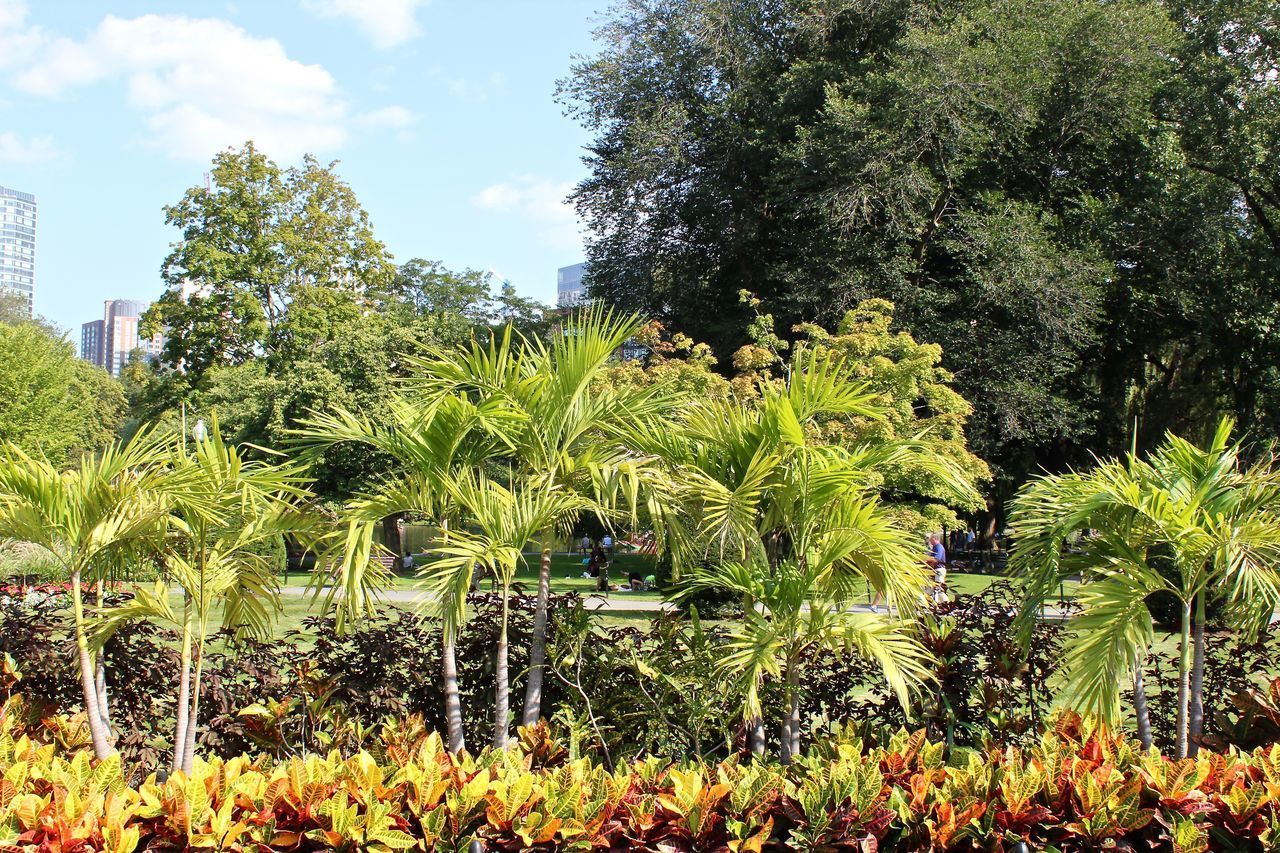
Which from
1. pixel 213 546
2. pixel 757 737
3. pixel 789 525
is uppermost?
pixel 789 525

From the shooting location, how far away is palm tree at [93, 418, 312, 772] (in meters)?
4.71

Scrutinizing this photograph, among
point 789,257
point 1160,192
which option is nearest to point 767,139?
point 789,257

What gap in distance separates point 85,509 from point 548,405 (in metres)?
→ 2.13

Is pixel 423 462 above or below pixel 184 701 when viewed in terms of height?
above

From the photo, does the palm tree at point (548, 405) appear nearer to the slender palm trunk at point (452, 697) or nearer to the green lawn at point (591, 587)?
the slender palm trunk at point (452, 697)

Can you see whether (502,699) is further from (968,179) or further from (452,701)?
(968,179)

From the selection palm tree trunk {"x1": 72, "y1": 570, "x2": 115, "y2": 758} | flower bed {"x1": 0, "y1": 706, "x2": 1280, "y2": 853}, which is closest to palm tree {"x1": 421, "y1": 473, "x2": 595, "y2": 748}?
flower bed {"x1": 0, "y1": 706, "x2": 1280, "y2": 853}

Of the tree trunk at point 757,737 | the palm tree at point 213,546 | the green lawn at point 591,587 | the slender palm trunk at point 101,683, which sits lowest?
the green lawn at point 591,587

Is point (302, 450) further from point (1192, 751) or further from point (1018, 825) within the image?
point (1192, 751)

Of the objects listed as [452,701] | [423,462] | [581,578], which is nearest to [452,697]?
[452,701]

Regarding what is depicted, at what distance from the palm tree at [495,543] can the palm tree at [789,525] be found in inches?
20.0

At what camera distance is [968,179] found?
76.4 ft

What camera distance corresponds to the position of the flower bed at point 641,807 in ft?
11.4

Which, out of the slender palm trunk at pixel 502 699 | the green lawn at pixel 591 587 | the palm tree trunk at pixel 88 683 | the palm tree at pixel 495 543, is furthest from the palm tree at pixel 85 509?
the green lawn at pixel 591 587
